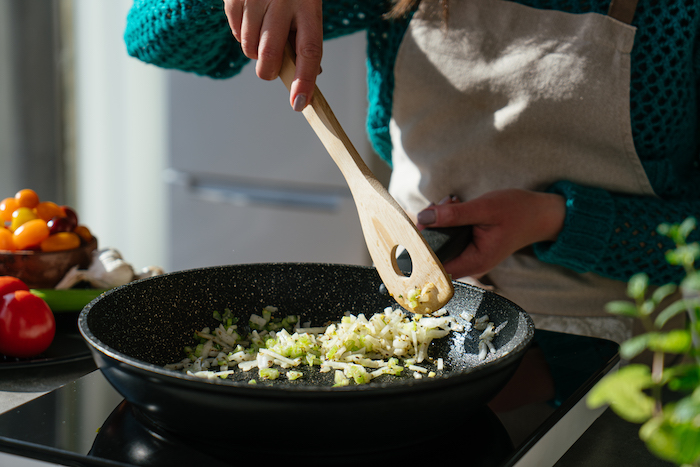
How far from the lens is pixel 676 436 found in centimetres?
22

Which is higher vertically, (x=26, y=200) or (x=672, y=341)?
(x=672, y=341)

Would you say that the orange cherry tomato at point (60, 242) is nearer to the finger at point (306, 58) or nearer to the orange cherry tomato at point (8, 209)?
the orange cherry tomato at point (8, 209)

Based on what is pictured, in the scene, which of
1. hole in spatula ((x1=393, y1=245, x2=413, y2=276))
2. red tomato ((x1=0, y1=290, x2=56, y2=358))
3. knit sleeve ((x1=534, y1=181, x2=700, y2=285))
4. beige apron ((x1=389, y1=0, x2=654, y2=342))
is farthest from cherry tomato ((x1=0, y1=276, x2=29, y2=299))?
knit sleeve ((x1=534, y1=181, x2=700, y2=285))

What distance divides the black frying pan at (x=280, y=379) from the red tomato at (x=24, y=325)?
0.45 feet

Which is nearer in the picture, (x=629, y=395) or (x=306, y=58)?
(x=629, y=395)

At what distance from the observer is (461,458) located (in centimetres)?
50

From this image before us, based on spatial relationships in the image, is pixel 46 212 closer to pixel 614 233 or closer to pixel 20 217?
pixel 20 217

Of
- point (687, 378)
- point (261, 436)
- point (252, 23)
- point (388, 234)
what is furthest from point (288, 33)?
point (687, 378)

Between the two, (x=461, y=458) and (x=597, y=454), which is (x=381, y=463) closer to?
(x=461, y=458)

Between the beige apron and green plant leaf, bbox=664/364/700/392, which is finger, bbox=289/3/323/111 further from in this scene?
green plant leaf, bbox=664/364/700/392

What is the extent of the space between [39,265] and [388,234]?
48cm

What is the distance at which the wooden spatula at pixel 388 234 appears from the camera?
0.68 m

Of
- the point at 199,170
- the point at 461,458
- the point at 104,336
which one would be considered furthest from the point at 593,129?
the point at 199,170

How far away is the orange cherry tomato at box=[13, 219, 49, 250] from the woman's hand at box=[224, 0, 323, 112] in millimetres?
369
